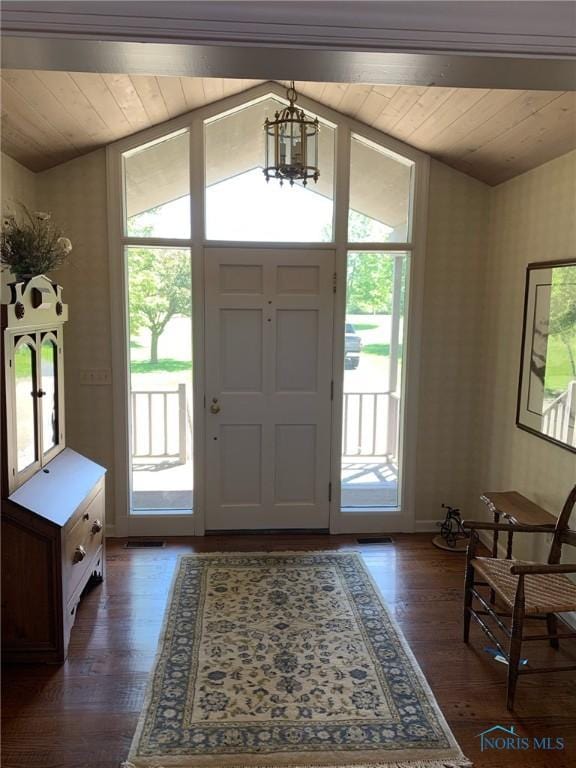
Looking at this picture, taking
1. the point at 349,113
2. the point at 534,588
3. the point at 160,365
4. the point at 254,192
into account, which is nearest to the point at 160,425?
the point at 160,365

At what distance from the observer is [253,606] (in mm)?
3180

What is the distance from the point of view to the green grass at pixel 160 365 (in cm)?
417

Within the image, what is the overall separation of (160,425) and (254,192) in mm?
2047

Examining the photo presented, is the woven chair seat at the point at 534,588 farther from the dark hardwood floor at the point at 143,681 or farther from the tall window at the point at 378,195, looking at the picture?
the tall window at the point at 378,195

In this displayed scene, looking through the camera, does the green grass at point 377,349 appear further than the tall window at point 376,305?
Yes

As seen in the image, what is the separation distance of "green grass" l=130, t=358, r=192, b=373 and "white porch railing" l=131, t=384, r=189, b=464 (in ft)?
1.38

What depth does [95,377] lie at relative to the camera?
4.07 meters

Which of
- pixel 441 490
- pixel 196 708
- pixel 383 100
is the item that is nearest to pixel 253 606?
pixel 196 708

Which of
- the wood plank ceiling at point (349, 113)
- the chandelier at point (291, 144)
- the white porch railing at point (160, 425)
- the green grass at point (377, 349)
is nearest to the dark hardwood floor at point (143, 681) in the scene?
the white porch railing at point (160, 425)

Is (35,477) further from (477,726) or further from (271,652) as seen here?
(477,726)

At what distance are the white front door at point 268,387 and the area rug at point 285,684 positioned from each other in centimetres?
79

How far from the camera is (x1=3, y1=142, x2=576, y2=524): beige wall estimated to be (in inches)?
148

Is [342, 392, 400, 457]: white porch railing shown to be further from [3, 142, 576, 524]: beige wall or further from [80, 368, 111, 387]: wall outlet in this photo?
[80, 368, 111, 387]: wall outlet


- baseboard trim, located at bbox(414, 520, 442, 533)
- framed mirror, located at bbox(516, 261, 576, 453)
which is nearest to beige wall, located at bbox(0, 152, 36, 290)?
framed mirror, located at bbox(516, 261, 576, 453)
